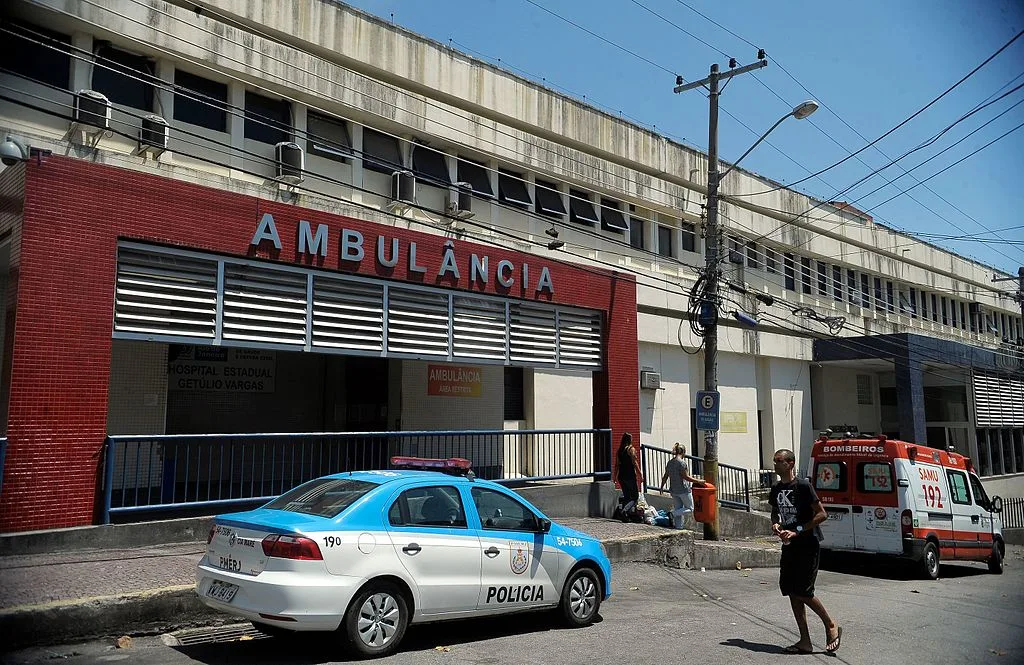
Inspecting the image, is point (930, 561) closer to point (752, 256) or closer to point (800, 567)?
point (800, 567)

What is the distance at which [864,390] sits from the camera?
104 feet

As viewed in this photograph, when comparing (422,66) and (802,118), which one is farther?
(422,66)

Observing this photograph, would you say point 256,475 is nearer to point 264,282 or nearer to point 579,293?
point 264,282

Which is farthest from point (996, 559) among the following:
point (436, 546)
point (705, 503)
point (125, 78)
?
point (125, 78)

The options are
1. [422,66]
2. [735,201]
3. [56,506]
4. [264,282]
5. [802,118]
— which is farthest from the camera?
[735,201]

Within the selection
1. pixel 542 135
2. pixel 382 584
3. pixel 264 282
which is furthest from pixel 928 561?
pixel 542 135

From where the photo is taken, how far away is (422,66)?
18.0 meters

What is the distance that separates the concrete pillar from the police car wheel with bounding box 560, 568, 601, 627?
21525 mm

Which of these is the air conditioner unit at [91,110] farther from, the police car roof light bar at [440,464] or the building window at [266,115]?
the police car roof light bar at [440,464]

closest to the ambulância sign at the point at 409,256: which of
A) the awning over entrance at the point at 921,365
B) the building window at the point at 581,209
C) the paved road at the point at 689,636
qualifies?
the building window at the point at 581,209

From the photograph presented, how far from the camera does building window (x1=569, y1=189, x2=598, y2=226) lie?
21.3m

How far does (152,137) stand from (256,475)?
232 inches

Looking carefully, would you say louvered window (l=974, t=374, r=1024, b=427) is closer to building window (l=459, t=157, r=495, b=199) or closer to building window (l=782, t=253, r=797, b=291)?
building window (l=782, t=253, r=797, b=291)

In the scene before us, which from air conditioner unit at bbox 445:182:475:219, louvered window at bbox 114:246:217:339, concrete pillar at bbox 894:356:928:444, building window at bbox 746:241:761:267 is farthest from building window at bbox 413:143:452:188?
concrete pillar at bbox 894:356:928:444
